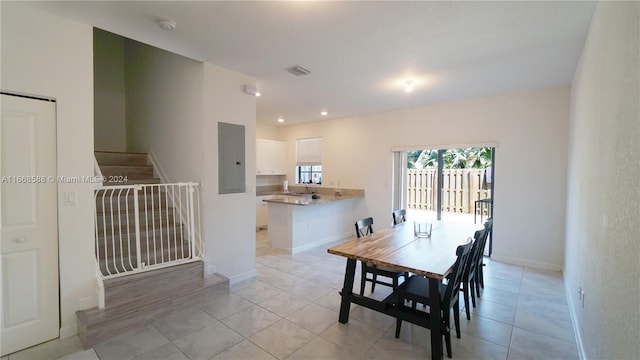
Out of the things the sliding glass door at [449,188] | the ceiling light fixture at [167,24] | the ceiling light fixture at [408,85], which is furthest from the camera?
the sliding glass door at [449,188]

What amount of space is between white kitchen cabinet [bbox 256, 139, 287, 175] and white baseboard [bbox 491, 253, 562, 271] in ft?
16.2

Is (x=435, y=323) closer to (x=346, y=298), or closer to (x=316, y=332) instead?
(x=346, y=298)

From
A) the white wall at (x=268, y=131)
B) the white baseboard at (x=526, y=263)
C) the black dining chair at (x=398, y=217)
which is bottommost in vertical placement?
the white baseboard at (x=526, y=263)

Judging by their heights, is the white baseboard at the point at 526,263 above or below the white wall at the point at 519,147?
below

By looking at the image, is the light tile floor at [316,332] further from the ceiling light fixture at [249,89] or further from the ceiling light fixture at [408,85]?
the ceiling light fixture at [408,85]

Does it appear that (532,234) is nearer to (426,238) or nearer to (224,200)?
(426,238)

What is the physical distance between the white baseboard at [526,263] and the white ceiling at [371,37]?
8.40ft

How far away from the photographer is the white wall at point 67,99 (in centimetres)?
219

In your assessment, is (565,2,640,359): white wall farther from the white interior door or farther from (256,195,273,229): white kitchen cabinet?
(256,195,273,229): white kitchen cabinet

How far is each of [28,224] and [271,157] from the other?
502 centimetres

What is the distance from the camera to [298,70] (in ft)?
11.2

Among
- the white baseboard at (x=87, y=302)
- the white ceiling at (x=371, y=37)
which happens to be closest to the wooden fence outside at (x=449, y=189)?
the white ceiling at (x=371, y=37)

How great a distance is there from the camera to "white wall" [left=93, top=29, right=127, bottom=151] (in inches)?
189

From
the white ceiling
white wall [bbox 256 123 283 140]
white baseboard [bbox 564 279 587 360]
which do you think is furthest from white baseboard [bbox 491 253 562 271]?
white wall [bbox 256 123 283 140]
